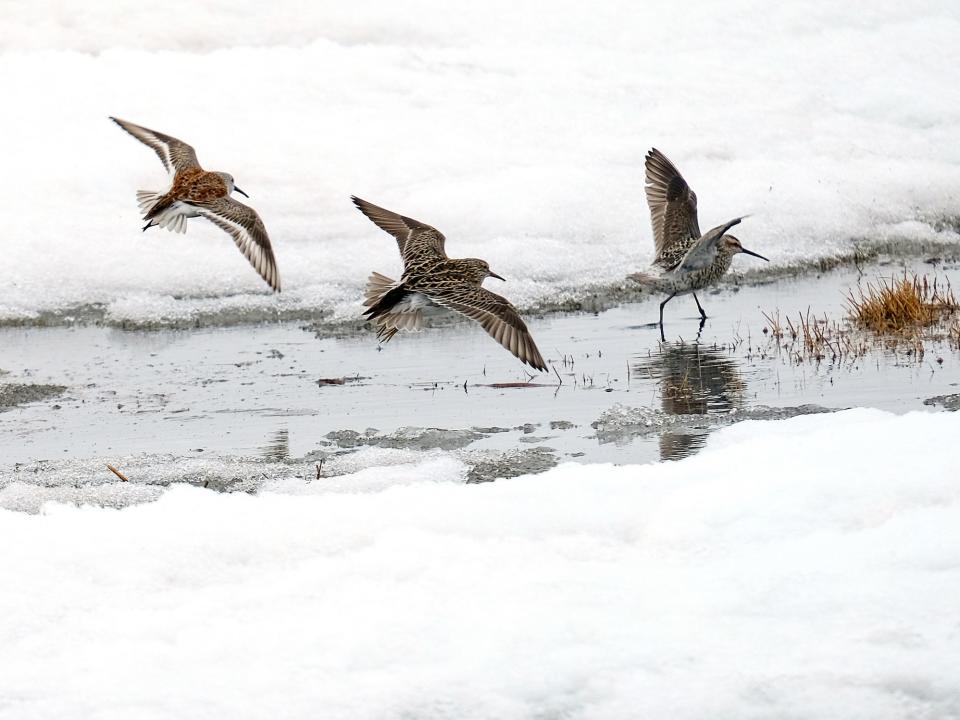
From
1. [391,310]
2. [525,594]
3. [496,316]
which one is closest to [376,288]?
[391,310]

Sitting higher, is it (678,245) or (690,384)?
(678,245)

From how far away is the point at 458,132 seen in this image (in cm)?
1695

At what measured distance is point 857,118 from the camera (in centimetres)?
1909

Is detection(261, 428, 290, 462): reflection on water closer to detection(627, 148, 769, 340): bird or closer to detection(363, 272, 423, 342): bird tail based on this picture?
detection(363, 272, 423, 342): bird tail

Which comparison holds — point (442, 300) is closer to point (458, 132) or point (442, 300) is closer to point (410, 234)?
point (410, 234)

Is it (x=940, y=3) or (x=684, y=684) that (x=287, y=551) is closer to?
(x=684, y=684)

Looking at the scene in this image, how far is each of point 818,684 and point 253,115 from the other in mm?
14177

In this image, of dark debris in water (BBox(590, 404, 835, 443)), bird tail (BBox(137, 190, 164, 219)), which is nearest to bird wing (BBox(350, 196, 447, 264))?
bird tail (BBox(137, 190, 164, 219))

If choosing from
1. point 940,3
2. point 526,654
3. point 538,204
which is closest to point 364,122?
point 538,204

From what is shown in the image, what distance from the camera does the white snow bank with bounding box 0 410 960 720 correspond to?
4.22m

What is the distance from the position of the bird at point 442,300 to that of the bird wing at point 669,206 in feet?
Answer: 8.19

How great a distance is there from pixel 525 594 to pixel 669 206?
24.0 feet

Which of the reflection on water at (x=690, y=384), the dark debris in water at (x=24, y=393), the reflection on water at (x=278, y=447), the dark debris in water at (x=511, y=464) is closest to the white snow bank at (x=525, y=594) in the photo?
the dark debris in water at (x=511, y=464)

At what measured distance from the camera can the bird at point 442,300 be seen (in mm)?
8273
